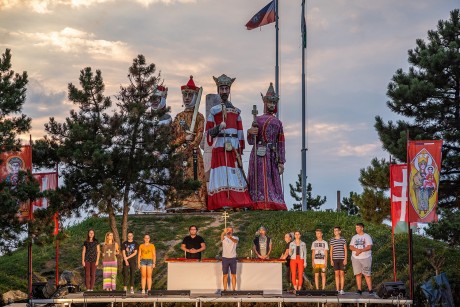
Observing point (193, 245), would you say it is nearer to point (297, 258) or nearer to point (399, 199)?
point (297, 258)

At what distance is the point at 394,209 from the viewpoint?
25.0m

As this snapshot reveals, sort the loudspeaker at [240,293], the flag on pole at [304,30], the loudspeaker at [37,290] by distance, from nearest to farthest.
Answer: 1. the loudspeaker at [240,293]
2. the loudspeaker at [37,290]
3. the flag on pole at [304,30]

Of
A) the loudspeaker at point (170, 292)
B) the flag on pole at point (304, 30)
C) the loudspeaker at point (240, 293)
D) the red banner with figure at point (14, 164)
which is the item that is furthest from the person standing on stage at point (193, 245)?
the flag on pole at point (304, 30)

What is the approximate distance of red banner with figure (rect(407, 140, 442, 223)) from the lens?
78.2 feet

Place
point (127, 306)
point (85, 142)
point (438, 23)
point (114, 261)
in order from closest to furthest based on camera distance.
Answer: point (114, 261), point (127, 306), point (85, 142), point (438, 23)

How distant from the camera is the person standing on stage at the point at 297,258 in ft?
78.6

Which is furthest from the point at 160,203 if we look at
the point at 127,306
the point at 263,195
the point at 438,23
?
the point at 438,23

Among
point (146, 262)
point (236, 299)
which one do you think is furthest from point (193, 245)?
point (236, 299)

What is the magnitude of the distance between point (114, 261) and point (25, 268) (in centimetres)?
975

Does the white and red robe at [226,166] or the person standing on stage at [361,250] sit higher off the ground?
the white and red robe at [226,166]

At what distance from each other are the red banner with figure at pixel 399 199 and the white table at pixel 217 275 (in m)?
3.39

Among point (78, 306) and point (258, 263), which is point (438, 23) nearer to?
point (258, 263)

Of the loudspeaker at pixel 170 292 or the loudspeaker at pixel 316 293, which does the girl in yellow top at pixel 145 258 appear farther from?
the loudspeaker at pixel 316 293

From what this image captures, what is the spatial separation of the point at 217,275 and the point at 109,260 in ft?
9.68
